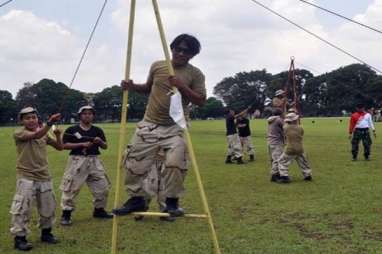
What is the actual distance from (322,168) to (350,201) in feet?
20.6

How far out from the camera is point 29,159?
24.6 feet

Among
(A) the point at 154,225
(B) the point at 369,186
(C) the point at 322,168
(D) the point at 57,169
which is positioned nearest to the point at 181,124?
(A) the point at 154,225

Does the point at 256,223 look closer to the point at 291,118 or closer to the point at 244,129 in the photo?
the point at 291,118

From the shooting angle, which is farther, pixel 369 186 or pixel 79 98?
pixel 369 186

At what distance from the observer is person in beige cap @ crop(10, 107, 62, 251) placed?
291 inches

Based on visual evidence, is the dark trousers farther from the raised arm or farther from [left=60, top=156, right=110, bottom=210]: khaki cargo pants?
the raised arm

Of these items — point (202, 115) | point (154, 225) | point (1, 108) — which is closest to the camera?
point (154, 225)

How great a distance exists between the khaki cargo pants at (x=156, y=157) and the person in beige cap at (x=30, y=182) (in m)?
1.50

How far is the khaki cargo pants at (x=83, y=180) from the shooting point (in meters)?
9.10

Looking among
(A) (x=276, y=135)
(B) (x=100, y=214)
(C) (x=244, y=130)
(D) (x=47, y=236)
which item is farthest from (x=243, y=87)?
(D) (x=47, y=236)

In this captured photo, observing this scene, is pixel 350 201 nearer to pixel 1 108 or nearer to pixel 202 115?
pixel 1 108

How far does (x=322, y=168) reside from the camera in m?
16.6

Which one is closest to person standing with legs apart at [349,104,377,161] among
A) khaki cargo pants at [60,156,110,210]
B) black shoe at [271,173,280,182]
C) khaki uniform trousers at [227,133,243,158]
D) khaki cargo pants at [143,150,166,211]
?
khaki uniform trousers at [227,133,243,158]

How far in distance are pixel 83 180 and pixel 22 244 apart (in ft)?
6.72
